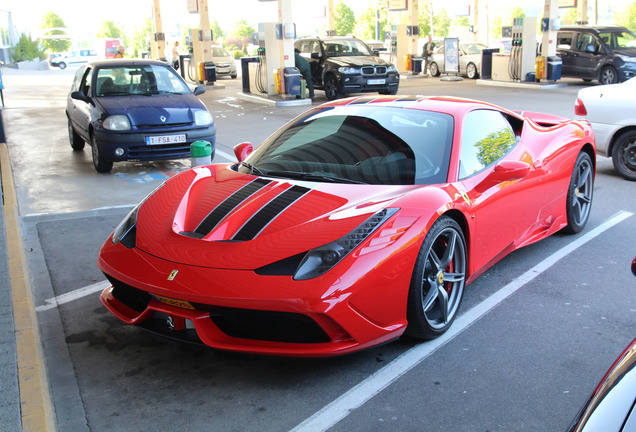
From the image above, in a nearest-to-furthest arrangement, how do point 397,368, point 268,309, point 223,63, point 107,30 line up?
point 268,309 < point 397,368 < point 223,63 < point 107,30

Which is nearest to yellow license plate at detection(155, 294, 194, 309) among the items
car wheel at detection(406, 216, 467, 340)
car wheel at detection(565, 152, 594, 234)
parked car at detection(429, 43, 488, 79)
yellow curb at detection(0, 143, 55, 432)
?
yellow curb at detection(0, 143, 55, 432)

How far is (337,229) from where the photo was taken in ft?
10.8

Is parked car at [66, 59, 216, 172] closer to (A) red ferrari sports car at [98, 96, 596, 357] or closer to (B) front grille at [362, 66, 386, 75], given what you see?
(A) red ferrari sports car at [98, 96, 596, 357]

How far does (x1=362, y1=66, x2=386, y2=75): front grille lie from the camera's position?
1748 centimetres

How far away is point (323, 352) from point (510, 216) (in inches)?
78.0

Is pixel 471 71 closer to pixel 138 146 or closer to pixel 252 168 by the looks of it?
pixel 138 146

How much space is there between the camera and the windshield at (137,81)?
9242mm

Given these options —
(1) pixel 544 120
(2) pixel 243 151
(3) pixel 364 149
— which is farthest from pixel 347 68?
(3) pixel 364 149

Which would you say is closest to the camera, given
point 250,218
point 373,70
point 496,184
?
point 250,218

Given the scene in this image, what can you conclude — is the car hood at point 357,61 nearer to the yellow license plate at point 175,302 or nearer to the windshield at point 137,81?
the windshield at point 137,81

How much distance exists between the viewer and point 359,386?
3.25 meters

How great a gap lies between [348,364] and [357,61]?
15223 mm

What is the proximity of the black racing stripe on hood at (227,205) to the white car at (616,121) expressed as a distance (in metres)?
5.54

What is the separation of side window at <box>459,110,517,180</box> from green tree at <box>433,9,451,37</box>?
8453cm
